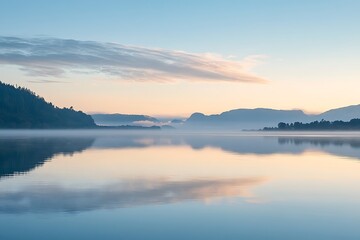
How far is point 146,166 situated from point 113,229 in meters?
18.1

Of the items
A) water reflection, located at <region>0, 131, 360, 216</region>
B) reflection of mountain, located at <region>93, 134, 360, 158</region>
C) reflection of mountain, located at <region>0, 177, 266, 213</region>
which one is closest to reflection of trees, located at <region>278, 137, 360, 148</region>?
reflection of mountain, located at <region>93, 134, 360, 158</region>

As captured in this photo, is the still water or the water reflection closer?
the still water

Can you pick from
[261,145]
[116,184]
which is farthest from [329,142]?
[116,184]

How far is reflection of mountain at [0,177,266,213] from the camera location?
15.8m

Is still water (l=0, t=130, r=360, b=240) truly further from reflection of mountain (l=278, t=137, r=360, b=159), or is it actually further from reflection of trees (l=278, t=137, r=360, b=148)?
reflection of trees (l=278, t=137, r=360, b=148)

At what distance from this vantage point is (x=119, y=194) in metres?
18.5

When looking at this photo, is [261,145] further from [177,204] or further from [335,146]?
[177,204]

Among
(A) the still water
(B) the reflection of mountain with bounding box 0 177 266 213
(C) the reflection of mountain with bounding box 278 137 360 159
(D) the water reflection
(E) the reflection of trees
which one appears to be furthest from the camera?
(E) the reflection of trees

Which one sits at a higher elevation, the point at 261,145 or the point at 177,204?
the point at 261,145

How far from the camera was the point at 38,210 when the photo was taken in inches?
589

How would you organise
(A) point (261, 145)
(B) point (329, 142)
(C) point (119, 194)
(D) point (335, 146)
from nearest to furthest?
1. (C) point (119, 194)
2. (D) point (335, 146)
3. (A) point (261, 145)
4. (B) point (329, 142)

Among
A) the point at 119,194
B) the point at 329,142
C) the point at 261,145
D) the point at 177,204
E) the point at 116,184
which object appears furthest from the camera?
the point at 329,142

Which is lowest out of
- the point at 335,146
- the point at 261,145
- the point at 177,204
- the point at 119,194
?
the point at 177,204

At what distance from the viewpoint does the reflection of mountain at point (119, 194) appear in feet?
51.9
